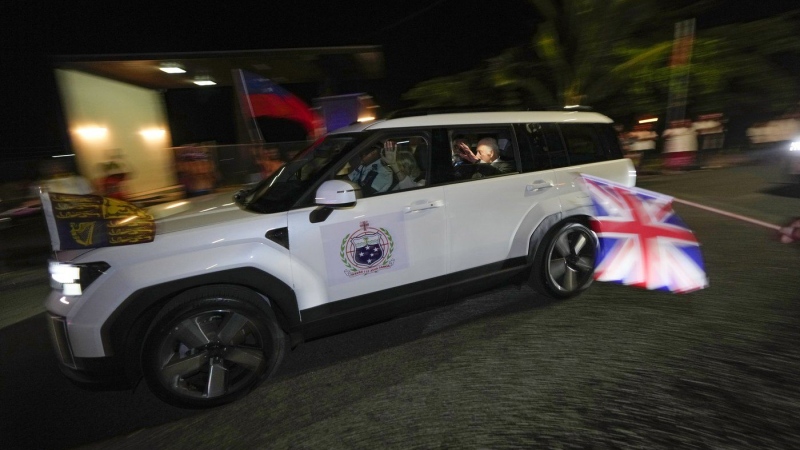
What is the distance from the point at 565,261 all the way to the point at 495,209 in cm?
105

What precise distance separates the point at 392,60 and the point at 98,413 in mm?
16326

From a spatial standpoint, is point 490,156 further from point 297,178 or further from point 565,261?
point 297,178

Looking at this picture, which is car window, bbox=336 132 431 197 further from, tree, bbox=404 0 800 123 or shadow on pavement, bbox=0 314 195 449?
tree, bbox=404 0 800 123

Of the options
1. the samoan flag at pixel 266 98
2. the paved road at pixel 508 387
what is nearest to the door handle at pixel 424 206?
the paved road at pixel 508 387

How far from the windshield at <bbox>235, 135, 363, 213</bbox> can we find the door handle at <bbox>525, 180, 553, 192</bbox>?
160 cm

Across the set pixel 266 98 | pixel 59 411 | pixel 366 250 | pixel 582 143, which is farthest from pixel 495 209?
pixel 266 98

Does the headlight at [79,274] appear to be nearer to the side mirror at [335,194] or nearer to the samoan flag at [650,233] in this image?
the side mirror at [335,194]

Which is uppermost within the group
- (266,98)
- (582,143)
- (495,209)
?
(266,98)

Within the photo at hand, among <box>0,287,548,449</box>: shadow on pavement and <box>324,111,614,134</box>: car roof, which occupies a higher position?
<box>324,111,614,134</box>: car roof

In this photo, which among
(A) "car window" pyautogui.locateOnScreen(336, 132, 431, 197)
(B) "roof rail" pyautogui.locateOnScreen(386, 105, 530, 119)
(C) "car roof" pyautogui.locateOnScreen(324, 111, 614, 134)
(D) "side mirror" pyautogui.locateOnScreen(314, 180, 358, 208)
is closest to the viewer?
(D) "side mirror" pyautogui.locateOnScreen(314, 180, 358, 208)

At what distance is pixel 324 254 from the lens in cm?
321

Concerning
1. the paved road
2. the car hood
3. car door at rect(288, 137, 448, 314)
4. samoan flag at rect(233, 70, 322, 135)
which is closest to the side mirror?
car door at rect(288, 137, 448, 314)

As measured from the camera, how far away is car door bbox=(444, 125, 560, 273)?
3.72m

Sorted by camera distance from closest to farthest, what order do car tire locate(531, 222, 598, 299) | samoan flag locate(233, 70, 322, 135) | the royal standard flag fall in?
the royal standard flag, car tire locate(531, 222, 598, 299), samoan flag locate(233, 70, 322, 135)
